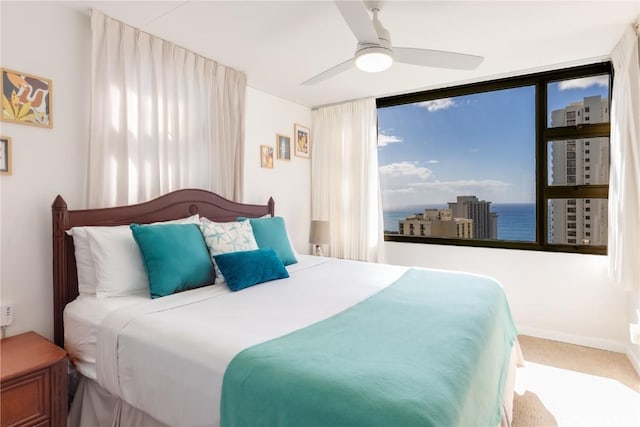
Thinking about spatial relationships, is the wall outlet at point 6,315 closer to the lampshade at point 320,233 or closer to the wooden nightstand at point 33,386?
the wooden nightstand at point 33,386

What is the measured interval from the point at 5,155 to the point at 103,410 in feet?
4.71

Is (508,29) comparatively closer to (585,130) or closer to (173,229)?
(585,130)

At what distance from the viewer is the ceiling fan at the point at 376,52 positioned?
167 centimetres

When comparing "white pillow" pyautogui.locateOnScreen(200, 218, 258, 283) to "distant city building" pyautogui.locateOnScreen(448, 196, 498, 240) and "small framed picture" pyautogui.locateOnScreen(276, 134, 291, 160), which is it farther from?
"distant city building" pyautogui.locateOnScreen(448, 196, 498, 240)

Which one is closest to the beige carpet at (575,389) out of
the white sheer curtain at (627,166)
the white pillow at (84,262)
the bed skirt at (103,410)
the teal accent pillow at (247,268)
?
the bed skirt at (103,410)

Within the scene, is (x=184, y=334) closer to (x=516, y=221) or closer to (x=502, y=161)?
(x=516, y=221)

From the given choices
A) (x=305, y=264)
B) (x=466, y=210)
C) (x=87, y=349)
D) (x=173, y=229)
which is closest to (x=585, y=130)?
(x=466, y=210)

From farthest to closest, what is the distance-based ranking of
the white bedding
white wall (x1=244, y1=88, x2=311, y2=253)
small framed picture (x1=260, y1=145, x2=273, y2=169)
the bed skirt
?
small framed picture (x1=260, y1=145, x2=273, y2=169) → white wall (x1=244, y1=88, x2=311, y2=253) → the bed skirt → the white bedding

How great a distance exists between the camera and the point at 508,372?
1905 millimetres

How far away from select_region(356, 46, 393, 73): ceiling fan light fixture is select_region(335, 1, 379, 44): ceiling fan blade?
48 mm

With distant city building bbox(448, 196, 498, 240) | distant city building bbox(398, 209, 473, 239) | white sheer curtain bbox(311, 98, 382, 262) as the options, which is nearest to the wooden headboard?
white sheer curtain bbox(311, 98, 382, 262)

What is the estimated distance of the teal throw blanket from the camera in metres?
0.95

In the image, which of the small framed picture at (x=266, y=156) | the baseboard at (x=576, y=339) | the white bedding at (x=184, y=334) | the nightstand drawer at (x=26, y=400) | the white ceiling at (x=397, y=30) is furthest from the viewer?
the small framed picture at (x=266, y=156)

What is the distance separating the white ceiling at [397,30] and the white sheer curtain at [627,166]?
7.9 inches
